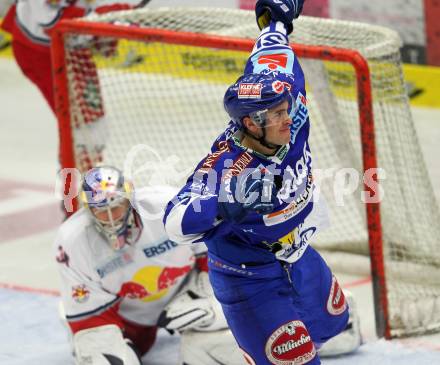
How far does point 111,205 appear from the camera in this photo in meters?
5.00

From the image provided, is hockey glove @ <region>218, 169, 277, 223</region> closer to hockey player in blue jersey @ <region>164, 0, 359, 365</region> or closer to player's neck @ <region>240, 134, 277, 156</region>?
hockey player in blue jersey @ <region>164, 0, 359, 365</region>

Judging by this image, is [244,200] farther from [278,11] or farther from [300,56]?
[300,56]

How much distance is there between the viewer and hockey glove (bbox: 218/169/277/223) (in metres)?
3.78

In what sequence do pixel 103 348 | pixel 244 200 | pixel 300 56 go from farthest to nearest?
pixel 300 56, pixel 103 348, pixel 244 200

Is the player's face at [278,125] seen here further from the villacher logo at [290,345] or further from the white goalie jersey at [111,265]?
the white goalie jersey at [111,265]

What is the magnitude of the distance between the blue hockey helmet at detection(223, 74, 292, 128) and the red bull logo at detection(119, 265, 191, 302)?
1.33 m

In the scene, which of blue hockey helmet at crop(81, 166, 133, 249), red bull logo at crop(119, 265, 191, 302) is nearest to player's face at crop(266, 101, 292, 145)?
blue hockey helmet at crop(81, 166, 133, 249)

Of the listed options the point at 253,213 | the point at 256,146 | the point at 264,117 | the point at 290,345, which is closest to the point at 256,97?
the point at 264,117

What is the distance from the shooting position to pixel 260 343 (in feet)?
14.0

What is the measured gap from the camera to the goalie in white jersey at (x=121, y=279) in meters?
5.11

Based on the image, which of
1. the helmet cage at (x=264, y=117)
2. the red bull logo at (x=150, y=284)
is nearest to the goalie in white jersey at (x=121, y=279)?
the red bull logo at (x=150, y=284)

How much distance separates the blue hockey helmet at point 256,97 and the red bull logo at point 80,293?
1393 mm

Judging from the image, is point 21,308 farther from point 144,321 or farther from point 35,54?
point 35,54

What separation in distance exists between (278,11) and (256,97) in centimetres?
77
